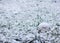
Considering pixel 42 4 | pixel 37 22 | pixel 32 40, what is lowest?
pixel 32 40

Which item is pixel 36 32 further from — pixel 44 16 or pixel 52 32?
pixel 44 16

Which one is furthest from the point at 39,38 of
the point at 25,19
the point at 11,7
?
the point at 11,7

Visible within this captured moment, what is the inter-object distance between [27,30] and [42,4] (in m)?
1.12

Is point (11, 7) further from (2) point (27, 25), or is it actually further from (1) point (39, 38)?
(1) point (39, 38)

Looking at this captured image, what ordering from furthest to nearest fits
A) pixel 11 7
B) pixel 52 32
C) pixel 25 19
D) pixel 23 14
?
1. pixel 11 7
2. pixel 23 14
3. pixel 25 19
4. pixel 52 32

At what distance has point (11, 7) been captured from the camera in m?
3.00

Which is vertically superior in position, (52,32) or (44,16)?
(44,16)

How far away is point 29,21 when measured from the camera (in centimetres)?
249

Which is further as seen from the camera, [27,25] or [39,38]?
[27,25]

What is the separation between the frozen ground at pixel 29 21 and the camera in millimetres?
2094

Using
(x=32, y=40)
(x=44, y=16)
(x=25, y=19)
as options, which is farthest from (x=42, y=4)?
(x=32, y=40)

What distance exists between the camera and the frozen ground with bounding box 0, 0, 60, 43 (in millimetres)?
2094

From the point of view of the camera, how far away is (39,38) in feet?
6.88

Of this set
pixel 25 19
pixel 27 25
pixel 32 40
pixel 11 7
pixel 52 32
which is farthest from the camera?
pixel 11 7
